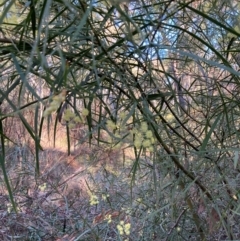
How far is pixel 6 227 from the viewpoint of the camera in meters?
1.77

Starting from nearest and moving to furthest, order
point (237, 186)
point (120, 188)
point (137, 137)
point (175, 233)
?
point (137, 137) < point (237, 186) < point (175, 233) < point (120, 188)

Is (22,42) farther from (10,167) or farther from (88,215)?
(10,167)

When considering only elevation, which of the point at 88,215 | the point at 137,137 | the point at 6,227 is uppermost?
the point at 137,137

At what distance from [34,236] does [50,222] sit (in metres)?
0.13

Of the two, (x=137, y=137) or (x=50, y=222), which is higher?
(x=137, y=137)

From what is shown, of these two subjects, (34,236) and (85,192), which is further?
(85,192)

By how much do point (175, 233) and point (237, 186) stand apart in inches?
16.1

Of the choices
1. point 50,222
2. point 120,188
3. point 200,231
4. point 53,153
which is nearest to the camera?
point 200,231

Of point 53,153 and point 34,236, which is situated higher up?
point 53,153

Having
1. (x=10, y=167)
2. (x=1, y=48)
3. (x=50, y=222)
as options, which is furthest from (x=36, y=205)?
(x=1, y=48)

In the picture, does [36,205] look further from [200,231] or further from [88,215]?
[200,231]

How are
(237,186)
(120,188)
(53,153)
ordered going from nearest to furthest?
(237,186), (120,188), (53,153)

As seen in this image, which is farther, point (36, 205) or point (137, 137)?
point (36, 205)

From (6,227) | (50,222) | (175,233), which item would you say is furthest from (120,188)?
(175,233)
